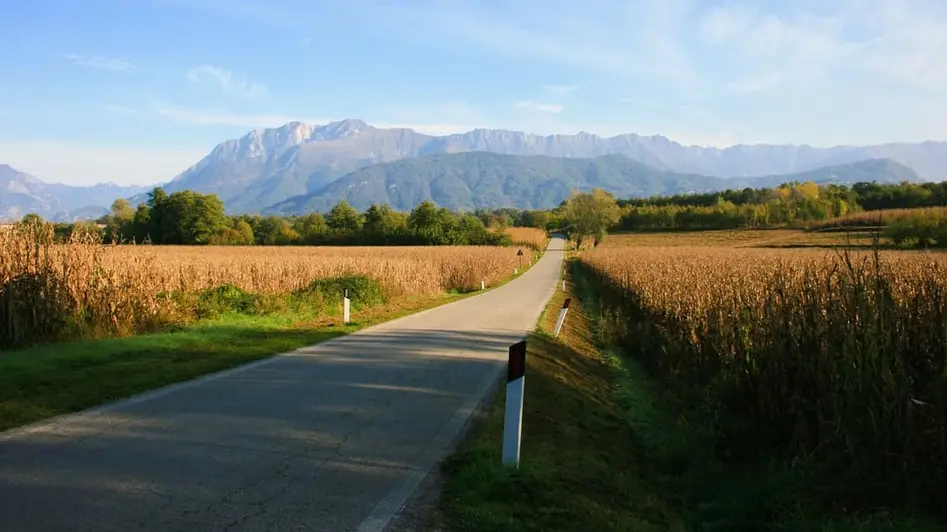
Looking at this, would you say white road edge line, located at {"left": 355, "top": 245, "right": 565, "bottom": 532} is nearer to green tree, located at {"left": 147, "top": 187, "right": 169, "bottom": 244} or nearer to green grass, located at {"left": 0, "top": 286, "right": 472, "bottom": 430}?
green grass, located at {"left": 0, "top": 286, "right": 472, "bottom": 430}

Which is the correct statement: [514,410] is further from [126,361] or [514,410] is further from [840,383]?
[126,361]

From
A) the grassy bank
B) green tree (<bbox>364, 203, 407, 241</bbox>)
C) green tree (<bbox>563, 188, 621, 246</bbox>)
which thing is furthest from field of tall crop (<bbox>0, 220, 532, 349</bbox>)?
green tree (<bbox>563, 188, 621, 246</bbox>)

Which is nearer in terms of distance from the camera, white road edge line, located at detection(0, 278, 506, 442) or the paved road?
the paved road

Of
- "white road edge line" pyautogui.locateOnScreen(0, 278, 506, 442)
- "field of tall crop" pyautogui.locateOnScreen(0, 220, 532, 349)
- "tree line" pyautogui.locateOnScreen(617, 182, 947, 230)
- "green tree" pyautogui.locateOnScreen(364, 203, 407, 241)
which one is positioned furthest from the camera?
"tree line" pyautogui.locateOnScreen(617, 182, 947, 230)

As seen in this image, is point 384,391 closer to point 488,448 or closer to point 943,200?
point 488,448

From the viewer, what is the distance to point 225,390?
29.8 ft

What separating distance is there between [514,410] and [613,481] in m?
1.40

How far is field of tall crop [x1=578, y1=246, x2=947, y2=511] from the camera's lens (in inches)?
251

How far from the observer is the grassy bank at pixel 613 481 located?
17.5ft

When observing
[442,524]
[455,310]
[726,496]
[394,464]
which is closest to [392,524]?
[442,524]

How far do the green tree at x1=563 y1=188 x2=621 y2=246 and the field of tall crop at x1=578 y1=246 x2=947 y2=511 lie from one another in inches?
3722

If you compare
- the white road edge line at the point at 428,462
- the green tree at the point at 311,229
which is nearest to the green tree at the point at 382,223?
the green tree at the point at 311,229

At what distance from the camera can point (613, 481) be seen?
265 inches

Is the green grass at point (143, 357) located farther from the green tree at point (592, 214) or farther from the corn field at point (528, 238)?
the green tree at point (592, 214)
